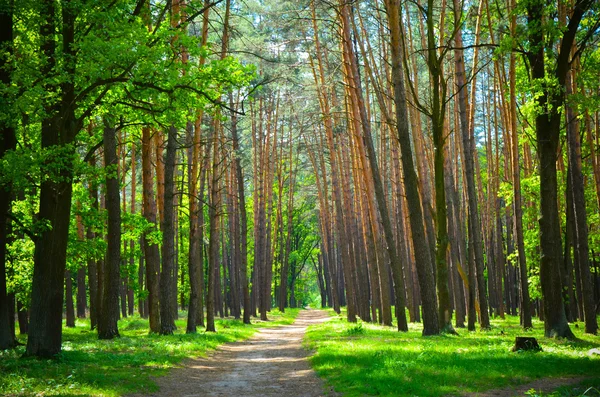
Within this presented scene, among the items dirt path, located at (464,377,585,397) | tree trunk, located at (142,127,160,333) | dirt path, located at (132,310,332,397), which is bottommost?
dirt path, located at (132,310,332,397)

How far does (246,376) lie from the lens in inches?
443

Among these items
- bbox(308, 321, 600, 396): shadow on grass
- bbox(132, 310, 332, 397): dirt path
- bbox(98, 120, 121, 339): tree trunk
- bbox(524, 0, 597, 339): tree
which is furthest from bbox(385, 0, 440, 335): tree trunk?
bbox(98, 120, 121, 339): tree trunk

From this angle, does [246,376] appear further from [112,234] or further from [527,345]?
[112,234]

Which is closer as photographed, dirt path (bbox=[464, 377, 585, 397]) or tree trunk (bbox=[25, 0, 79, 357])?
dirt path (bbox=[464, 377, 585, 397])

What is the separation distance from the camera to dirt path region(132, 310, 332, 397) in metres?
9.27

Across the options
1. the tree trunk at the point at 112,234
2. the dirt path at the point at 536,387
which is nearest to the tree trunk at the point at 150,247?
the tree trunk at the point at 112,234

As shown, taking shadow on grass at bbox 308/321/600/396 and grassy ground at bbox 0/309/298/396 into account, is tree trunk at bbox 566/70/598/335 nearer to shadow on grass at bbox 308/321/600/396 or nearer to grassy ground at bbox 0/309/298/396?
shadow on grass at bbox 308/321/600/396

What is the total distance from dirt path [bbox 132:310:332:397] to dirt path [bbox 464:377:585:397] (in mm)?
2425

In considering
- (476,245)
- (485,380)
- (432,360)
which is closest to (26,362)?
(432,360)

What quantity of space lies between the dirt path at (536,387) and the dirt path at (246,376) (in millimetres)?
2425

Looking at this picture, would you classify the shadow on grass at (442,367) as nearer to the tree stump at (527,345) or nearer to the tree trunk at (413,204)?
the tree stump at (527,345)

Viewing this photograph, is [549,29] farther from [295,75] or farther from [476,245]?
[295,75]

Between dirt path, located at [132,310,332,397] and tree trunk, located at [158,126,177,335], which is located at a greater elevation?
tree trunk, located at [158,126,177,335]

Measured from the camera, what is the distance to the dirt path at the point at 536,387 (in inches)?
296
